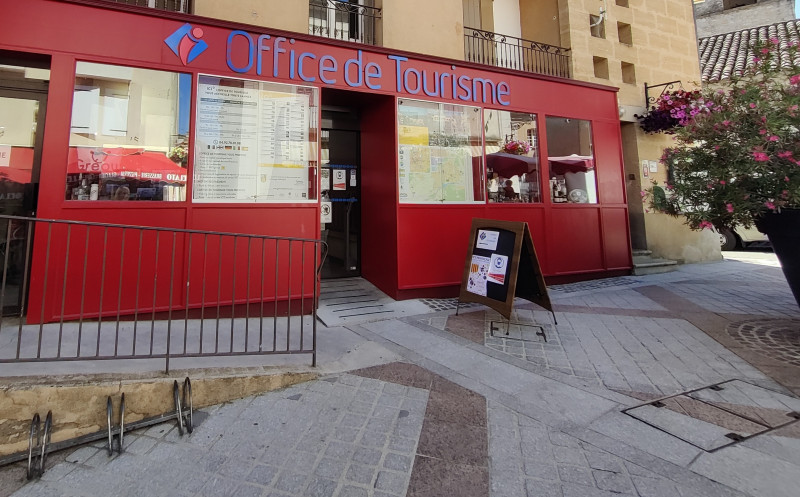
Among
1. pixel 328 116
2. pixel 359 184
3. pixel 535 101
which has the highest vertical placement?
pixel 535 101

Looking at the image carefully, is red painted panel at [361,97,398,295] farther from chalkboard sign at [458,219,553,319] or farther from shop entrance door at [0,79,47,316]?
shop entrance door at [0,79,47,316]

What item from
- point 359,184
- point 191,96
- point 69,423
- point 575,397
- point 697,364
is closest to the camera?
point 69,423

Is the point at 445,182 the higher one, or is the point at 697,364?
the point at 445,182

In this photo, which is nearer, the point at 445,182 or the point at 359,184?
the point at 445,182

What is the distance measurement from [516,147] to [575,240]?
7.31 ft

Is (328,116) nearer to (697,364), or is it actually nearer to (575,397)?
(575,397)

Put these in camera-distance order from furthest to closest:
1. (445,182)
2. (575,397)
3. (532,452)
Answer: (445,182) < (575,397) < (532,452)

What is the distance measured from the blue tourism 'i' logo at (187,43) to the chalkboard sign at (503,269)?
14.4 feet

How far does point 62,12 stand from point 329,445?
5.65 metres

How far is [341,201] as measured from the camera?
6668mm

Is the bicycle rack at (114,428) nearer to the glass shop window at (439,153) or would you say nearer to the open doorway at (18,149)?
the open doorway at (18,149)

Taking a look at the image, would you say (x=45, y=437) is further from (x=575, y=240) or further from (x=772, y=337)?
(x=575, y=240)

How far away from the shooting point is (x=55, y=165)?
4.11m

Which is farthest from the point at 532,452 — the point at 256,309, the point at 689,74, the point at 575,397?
the point at 689,74
